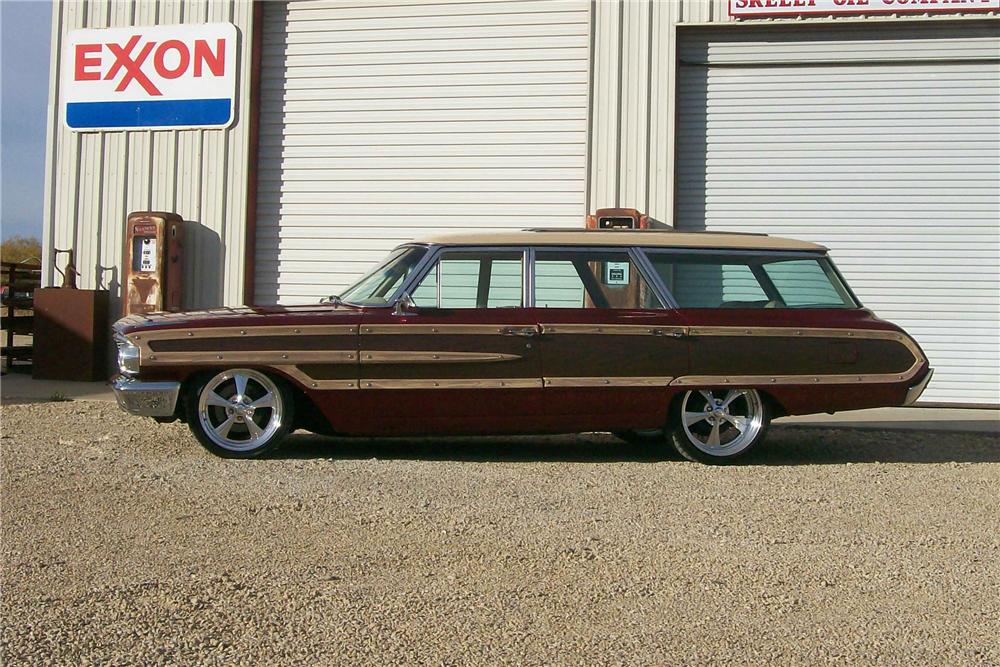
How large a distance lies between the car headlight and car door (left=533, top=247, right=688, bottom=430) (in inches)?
98.6

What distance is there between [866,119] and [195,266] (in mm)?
7427

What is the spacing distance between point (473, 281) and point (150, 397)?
214cm

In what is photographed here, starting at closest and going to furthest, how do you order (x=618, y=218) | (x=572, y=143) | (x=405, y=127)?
(x=618, y=218), (x=572, y=143), (x=405, y=127)

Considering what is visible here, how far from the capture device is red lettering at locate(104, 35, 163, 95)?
12570 mm

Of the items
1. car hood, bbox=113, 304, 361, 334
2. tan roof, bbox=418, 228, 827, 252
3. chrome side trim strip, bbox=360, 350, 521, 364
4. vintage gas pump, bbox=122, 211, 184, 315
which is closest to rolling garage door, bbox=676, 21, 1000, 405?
tan roof, bbox=418, 228, 827, 252

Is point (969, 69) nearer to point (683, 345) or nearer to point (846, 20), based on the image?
point (846, 20)

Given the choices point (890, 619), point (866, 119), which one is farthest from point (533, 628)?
point (866, 119)

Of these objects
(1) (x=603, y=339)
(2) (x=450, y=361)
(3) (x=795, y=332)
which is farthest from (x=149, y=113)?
(3) (x=795, y=332)

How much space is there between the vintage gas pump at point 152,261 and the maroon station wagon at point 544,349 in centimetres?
496

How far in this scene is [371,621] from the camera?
381cm

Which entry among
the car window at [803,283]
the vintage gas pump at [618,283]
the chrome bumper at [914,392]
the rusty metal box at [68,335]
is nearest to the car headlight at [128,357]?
the vintage gas pump at [618,283]

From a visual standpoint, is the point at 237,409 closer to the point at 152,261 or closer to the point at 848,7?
the point at 152,261

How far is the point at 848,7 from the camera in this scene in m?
11.4

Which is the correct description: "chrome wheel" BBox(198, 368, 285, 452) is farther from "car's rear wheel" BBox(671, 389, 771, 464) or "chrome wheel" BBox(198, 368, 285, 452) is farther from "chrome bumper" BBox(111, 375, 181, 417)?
"car's rear wheel" BBox(671, 389, 771, 464)
